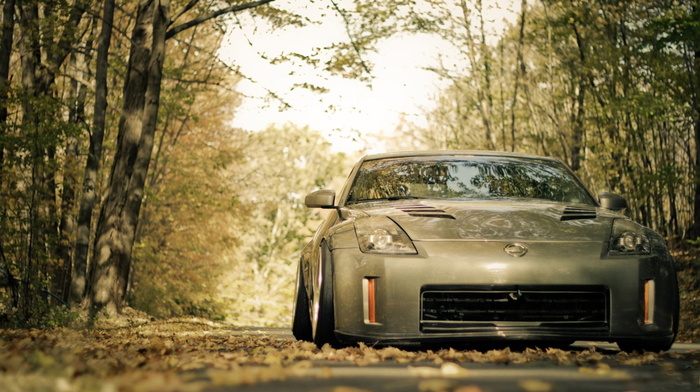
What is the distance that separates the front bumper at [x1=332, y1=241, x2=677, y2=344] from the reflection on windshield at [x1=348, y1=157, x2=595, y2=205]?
3.95 feet

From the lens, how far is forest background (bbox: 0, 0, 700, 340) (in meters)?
13.7

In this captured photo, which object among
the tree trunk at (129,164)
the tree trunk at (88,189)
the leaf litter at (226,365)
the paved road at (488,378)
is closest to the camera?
the leaf litter at (226,365)

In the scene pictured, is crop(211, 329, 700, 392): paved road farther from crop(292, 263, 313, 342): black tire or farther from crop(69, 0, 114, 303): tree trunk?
crop(69, 0, 114, 303): tree trunk

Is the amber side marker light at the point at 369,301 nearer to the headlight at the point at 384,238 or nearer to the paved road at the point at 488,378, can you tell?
the headlight at the point at 384,238

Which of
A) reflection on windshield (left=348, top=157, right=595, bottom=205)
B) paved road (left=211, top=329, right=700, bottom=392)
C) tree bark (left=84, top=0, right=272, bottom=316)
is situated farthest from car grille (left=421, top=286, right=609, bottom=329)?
tree bark (left=84, top=0, right=272, bottom=316)

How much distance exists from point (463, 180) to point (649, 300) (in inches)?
70.4

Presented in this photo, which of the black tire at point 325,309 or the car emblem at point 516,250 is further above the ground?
the car emblem at point 516,250

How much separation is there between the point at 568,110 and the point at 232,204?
1088cm

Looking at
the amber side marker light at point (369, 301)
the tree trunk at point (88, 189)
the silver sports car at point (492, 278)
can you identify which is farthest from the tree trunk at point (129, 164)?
the amber side marker light at point (369, 301)

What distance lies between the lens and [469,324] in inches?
194

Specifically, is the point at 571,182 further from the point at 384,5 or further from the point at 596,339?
the point at 384,5

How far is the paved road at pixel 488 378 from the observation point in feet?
10.9

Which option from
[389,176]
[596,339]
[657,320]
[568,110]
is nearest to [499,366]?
[596,339]

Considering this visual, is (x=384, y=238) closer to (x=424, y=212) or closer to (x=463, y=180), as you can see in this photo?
(x=424, y=212)
